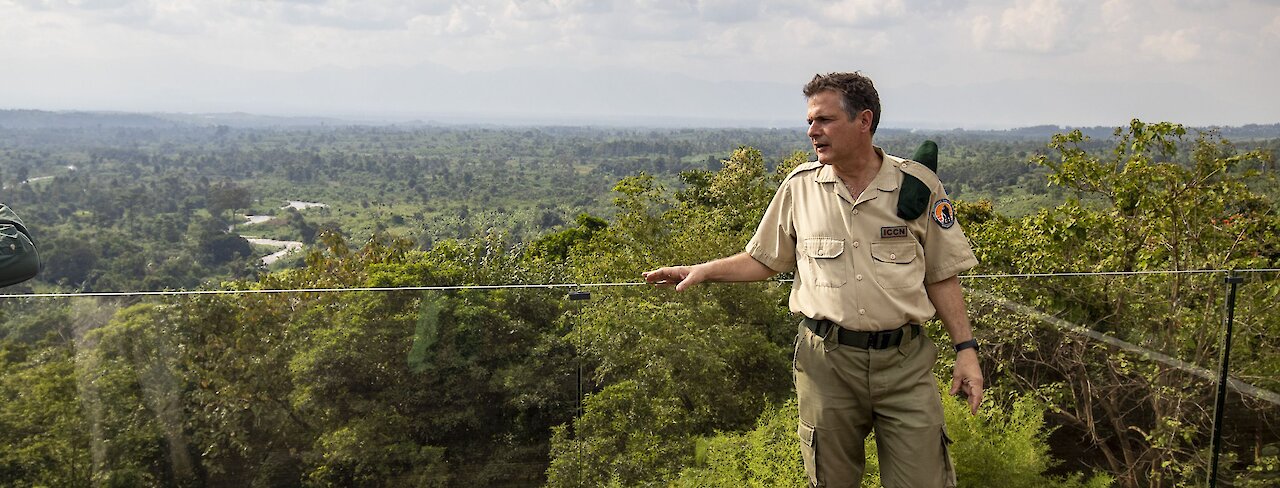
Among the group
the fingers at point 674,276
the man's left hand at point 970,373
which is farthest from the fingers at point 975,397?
the fingers at point 674,276

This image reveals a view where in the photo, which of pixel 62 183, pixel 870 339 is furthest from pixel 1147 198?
pixel 62 183

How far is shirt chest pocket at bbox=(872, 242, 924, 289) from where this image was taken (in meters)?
2.04

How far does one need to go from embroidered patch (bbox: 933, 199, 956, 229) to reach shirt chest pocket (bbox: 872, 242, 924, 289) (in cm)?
8

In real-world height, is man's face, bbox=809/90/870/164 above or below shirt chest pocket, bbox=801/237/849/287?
above

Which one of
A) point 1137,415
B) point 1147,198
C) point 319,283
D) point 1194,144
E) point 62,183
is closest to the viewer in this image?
point 1137,415

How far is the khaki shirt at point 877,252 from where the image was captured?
2.04m

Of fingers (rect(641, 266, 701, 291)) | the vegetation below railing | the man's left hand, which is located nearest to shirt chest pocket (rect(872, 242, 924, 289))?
the man's left hand

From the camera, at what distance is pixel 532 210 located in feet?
254

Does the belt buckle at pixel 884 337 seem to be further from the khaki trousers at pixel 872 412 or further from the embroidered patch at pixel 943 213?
the embroidered patch at pixel 943 213

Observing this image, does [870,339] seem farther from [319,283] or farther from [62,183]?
[62,183]

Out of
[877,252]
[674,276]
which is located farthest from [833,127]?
Result: [674,276]

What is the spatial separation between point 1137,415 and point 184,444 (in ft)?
9.64

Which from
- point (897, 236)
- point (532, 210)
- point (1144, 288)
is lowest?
point (532, 210)

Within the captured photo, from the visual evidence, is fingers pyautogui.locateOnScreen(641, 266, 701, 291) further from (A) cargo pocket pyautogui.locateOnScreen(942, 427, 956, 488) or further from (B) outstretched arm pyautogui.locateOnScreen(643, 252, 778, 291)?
(A) cargo pocket pyautogui.locateOnScreen(942, 427, 956, 488)
